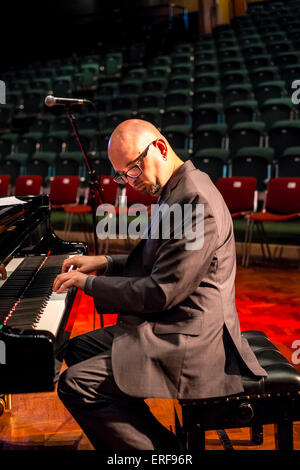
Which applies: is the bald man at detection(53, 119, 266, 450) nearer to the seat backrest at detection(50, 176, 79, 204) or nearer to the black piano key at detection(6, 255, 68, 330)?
the black piano key at detection(6, 255, 68, 330)

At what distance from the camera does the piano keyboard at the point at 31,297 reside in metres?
1.33

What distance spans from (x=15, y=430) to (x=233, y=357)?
1088 millimetres

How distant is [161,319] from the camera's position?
1263 mm

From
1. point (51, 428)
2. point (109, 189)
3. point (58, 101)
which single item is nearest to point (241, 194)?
point (109, 189)

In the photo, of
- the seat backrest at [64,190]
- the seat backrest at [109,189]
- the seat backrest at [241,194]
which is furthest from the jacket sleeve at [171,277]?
the seat backrest at [64,190]

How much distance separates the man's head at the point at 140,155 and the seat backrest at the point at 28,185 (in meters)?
4.19

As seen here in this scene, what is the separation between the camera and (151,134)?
131cm

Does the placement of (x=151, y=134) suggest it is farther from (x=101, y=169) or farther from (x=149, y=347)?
(x=101, y=169)

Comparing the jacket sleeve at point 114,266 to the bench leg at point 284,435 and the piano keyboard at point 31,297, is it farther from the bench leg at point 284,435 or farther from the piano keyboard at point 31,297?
the bench leg at point 284,435

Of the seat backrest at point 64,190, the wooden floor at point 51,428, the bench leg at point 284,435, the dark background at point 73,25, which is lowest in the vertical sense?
the wooden floor at point 51,428

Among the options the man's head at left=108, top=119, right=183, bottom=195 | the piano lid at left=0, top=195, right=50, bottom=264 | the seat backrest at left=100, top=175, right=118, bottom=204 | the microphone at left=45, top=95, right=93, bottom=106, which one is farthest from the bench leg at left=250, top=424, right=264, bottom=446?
the seat backrest at left=100, top=175, right=118, bottom=204

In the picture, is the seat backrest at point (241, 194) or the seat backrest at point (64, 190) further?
the seat backrest at point (64, 190)

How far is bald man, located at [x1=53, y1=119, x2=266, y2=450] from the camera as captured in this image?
1.21 m
